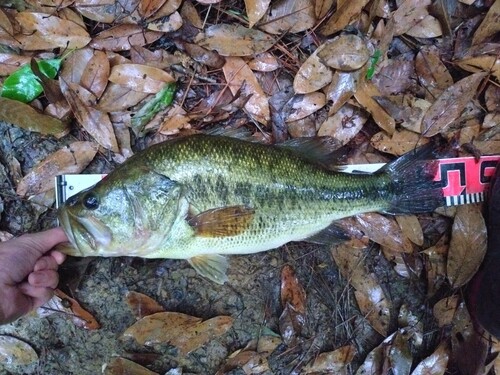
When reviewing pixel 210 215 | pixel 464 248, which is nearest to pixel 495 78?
pixel 464 248

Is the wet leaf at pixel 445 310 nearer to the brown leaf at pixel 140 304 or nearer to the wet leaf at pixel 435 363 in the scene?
the wet leaf at pixel 435 363

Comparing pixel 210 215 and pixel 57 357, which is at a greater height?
pixel 210 215

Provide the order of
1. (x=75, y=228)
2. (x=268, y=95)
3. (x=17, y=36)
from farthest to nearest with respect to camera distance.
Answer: (x=268, y=95) → (x=17, y=36) → (x=75, y=228)

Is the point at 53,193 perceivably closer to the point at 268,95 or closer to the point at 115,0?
the point at 115,0

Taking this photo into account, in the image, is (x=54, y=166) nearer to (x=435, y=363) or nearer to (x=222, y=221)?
(x=222, y=221)

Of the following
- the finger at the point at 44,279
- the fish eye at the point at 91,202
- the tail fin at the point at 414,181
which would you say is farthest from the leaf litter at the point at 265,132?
the fish eye at the point at 91,202

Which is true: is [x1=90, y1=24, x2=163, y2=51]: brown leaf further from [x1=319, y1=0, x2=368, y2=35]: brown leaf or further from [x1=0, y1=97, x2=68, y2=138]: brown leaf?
[x1=319, y1=0, x2=368, y2=35]: brown leaf

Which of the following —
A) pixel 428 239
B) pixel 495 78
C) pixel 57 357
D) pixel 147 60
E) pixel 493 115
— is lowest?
pixel 57 357
